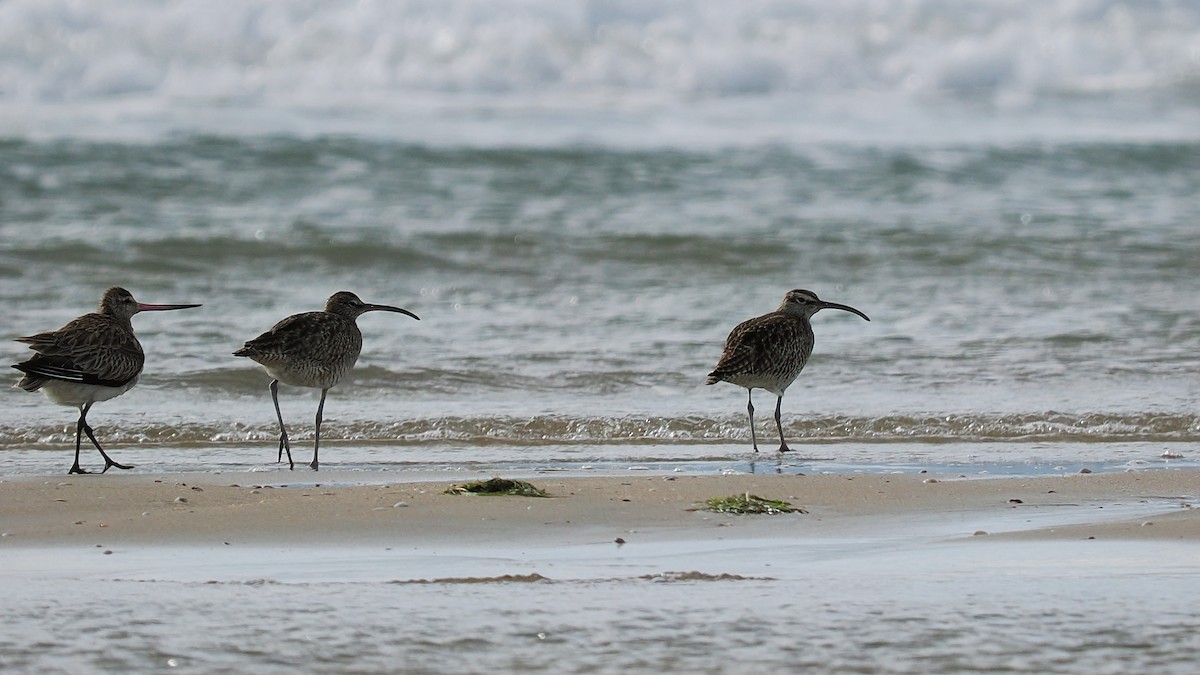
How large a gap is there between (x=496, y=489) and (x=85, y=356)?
7.87 feet

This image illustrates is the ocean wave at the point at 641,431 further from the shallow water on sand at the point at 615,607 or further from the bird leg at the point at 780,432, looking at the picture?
the shallow water on sand at the point at 615,607

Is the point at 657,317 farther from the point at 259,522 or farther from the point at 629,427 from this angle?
the point at 259,522

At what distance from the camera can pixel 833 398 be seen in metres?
9.52

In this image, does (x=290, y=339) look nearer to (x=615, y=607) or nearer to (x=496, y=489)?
(x=496, y=489)

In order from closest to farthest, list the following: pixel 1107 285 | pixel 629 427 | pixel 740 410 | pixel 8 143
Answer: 1. pixel 629 427
2. pixel 740 410
3. pixel 1107 285
4. pixel 8 143

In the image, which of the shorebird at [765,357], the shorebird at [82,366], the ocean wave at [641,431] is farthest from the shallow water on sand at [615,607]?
the shorebird at [765,357]

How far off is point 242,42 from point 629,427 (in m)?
16.1

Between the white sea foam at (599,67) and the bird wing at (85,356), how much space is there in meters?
12.4

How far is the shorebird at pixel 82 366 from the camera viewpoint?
7.70 metres

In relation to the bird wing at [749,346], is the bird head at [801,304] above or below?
above

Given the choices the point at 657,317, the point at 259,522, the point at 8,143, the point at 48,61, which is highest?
the point at 48,61

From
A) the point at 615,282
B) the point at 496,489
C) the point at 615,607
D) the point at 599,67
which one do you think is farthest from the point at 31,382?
the point at 599,67

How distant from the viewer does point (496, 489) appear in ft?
21.4

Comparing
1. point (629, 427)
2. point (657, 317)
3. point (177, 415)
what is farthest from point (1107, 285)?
point (177, 415)
